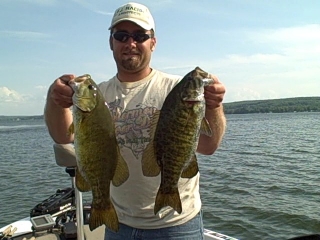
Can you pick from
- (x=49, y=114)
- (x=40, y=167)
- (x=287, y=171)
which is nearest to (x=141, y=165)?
(x=49, y=114)

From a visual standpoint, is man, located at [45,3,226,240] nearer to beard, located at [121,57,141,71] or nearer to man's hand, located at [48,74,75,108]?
beard, located at [121,57,141,71]

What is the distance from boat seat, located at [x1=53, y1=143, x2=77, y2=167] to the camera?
4320 millimetres

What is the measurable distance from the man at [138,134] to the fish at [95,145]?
44 cm

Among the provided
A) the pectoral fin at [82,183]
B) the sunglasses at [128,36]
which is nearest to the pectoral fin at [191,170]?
the pectoral fin at [82,183]

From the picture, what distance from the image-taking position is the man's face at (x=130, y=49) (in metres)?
3.27

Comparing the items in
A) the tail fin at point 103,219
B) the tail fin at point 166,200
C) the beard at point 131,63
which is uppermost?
the beard at point 131,63

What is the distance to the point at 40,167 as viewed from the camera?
2275cm

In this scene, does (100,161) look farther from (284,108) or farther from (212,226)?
(284,108)

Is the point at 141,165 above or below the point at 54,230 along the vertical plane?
above

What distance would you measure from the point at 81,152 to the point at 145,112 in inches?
31.0

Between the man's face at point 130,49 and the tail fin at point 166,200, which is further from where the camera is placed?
the man's face at point 130,49

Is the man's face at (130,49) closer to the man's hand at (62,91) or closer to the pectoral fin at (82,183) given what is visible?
the man's hand at (62,91)

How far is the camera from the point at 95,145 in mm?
2770

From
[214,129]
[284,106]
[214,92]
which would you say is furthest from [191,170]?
[284,106]
